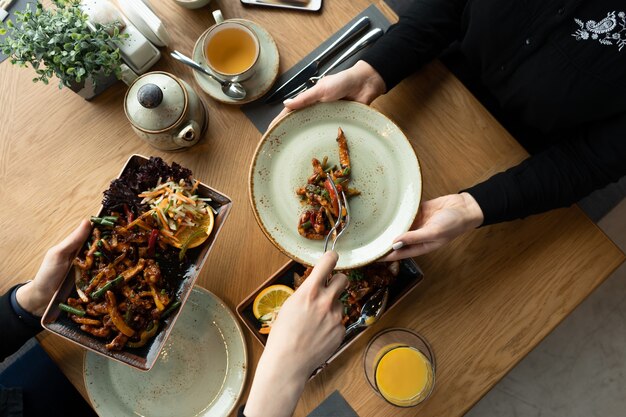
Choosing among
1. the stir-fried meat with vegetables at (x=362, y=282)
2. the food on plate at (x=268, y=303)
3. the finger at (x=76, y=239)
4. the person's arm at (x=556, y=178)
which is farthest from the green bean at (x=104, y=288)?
the person's arm at (x=556, y=178)

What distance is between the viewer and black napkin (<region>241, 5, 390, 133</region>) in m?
1.50

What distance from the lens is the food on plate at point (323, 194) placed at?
4.26 ft

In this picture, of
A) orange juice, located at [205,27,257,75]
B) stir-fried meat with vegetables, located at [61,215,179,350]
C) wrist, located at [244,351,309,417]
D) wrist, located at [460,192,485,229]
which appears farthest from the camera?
orange juice, located at [205,27,257,75]

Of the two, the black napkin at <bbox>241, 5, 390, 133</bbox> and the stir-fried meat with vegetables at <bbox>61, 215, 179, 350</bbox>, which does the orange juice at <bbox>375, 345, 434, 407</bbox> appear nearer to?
the stir-fried meat with vegetables at <bbox>61, 215, 179, 350</bbox>

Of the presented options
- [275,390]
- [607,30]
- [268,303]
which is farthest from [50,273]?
[607,30]

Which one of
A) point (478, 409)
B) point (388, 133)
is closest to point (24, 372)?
point (388, 133)

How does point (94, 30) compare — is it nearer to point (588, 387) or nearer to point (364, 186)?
point (364, 186)

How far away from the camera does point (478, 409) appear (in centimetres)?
248

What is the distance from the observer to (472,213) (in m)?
1.33

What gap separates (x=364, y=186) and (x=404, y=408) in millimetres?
682

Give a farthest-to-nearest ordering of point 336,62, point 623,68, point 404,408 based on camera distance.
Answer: point 336,62, point 404,408, point 623,68

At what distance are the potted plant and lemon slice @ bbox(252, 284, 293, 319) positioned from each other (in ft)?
2.65

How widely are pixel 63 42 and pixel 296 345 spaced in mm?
1048

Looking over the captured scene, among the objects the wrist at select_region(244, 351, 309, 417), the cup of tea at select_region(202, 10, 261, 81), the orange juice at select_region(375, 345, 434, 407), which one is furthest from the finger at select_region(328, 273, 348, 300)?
the cup of tea at select_region(202, 10, 261, 81)
